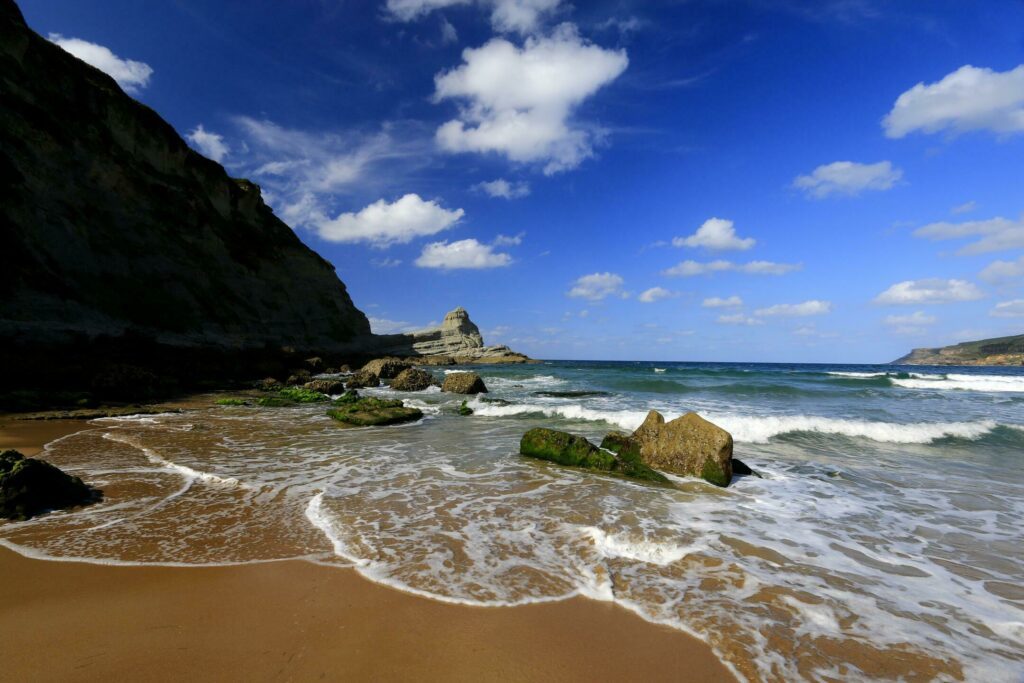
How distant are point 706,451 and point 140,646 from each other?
266 inches

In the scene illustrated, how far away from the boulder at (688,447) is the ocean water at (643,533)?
0.38 meters

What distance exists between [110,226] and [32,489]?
27.3m

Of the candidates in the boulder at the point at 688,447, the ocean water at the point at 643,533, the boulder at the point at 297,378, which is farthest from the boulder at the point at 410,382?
the boulder at the point at 688,447

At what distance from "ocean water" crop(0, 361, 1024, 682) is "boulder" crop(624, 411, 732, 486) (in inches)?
15.0

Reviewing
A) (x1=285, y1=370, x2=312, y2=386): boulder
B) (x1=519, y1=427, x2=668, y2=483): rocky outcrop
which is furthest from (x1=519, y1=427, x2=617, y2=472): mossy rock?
(x1=285, y1=370, x2=312, y2=386): boulder

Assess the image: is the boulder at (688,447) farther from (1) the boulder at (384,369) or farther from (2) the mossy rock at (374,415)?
(1) the boulder at (384,369)

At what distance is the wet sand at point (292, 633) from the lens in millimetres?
2412

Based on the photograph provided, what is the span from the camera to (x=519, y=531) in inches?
181

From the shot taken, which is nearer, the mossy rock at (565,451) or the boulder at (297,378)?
the mossy rock at (565,451)

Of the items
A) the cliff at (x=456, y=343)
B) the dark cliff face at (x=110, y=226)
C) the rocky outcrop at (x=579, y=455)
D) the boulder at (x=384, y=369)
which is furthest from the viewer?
the cliff at (x=456, y=343)

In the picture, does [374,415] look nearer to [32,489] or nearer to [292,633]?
[32,489]

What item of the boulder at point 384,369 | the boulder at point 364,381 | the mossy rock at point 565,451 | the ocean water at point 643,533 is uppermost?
the boulder at point 384,369

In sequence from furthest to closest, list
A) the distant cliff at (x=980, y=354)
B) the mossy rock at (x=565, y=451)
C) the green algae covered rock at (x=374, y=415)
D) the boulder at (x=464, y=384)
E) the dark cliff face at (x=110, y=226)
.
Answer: the distant cliff at (x=980, y=354) → the boulder at (x=464, y=384) → the dark cliff face at (x=110, y=226) → the green algae covered rock at (x=374, y=415) → the mossy rock at (x=565, y=451)

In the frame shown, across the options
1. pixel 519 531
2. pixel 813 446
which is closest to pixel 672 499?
pixel 519 531
